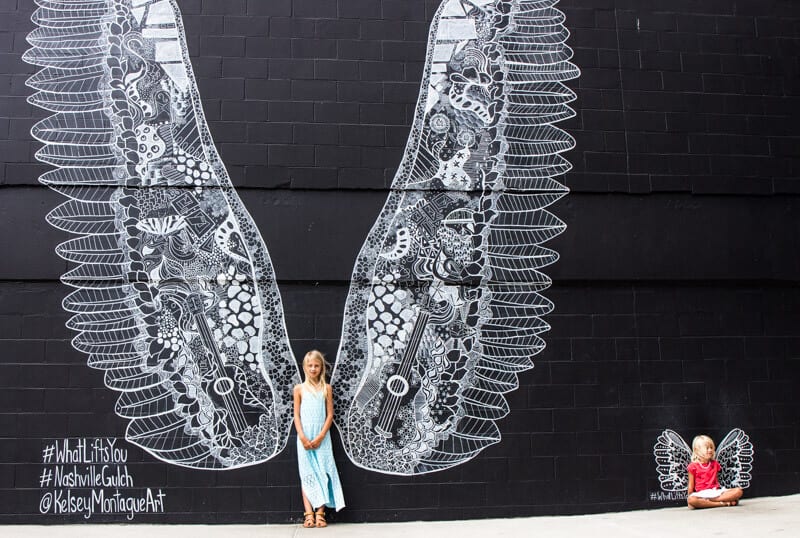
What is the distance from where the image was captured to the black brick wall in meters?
6.14

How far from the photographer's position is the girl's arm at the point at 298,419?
5934 millimetres

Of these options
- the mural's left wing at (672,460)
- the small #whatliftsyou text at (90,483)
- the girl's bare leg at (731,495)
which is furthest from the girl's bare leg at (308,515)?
the girl's bare leg at (731,495)

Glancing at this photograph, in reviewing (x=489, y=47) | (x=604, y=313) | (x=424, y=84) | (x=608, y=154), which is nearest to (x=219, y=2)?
(x=424, y=84)

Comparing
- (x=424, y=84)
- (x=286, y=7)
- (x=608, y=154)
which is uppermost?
(x=286, y=7)

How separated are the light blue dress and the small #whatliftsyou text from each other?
118 centimetres

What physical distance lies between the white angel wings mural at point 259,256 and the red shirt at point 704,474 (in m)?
1.64

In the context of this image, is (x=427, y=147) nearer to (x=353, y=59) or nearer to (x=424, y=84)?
(x=424, y=84)

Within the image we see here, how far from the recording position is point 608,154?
6805 millimetres

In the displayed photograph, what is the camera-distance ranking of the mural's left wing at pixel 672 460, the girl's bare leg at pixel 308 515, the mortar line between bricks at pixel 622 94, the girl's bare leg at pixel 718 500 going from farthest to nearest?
the mortar line between bricks at pixel 622 94 → the mural's left wing at pixel 672 460 → the girl's bare leg at pixel 718 500 → the girl's bare leg at pixel 308 515

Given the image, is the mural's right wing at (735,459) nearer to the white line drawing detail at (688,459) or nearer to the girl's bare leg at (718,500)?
the white line drawing detail at (688,459)

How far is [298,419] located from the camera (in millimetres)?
5973

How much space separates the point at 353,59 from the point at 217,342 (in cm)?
277

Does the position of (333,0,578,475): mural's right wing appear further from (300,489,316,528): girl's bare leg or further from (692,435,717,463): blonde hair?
(692,435,717,463): blonde hair

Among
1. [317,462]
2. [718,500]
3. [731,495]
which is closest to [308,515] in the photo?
[317,462]
